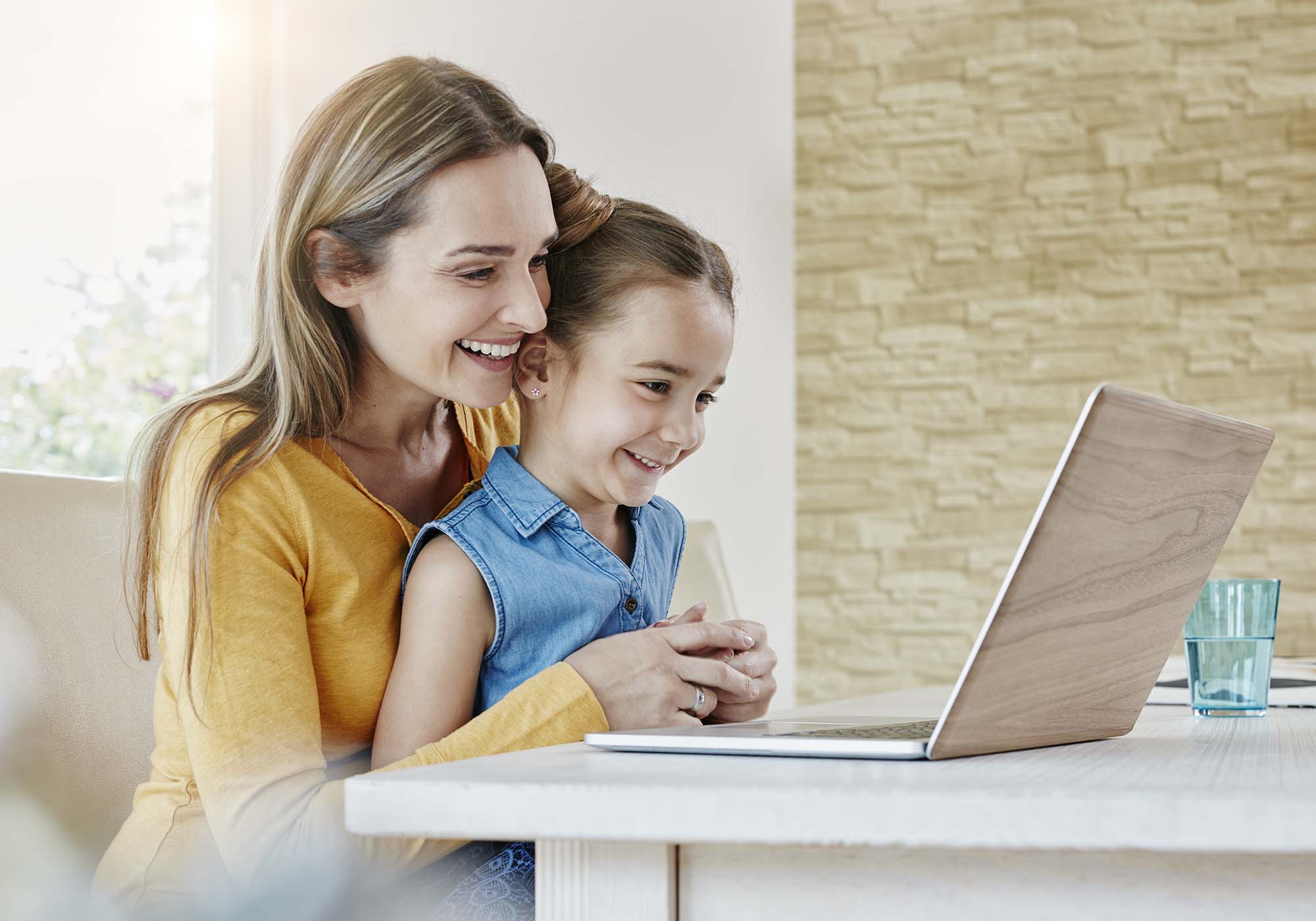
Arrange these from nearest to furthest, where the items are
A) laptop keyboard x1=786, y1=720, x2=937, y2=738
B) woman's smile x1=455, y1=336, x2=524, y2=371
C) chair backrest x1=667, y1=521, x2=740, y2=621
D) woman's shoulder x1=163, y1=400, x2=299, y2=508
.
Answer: laptop keyboard x1=786, y1=720, x2=937, y2=738 → woman's shoulder x1=163, y1=400, x2=299, y2=508 → woman's smile x1=455, y1=336, x2=524, y2=371 → chair backrest x1=667, y1=521, x2=740, y2=621

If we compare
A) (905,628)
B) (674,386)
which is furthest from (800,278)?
(674,386)

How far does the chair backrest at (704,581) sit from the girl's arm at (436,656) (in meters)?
0.77

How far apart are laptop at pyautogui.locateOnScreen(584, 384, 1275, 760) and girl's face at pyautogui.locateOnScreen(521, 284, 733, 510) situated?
0.42 meters

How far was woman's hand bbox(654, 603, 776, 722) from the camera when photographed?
0.94 m

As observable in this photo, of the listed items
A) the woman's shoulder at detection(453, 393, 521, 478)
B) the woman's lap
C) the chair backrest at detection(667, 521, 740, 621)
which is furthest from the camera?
the chair backrest at detection(667, 521, 740, 621)

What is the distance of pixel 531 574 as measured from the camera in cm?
100

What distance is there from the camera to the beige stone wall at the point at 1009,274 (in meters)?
3.15

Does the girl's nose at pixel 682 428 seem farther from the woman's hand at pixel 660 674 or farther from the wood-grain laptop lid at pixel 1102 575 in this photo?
the wood-grain laptop lid at pixel 1102 575

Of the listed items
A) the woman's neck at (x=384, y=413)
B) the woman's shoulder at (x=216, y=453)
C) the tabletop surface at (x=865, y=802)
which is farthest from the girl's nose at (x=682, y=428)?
the tabletop surface at (x=865, y=802)

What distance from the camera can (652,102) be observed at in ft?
9.94

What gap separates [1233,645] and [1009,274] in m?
2.51

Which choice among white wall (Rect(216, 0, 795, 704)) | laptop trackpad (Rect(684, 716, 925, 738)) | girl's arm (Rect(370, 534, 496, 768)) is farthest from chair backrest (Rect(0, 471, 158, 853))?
white wall (Rect(216, 0, 795, 704))

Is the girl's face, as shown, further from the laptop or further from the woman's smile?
the laptop

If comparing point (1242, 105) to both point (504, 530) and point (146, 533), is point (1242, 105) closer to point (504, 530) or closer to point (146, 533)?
point (504, 530)
